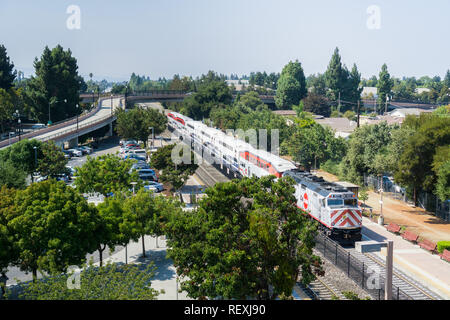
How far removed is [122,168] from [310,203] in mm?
16503

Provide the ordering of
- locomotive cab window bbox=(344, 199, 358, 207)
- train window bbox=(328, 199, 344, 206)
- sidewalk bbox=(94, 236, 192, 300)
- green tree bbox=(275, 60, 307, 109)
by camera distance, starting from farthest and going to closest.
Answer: green tree bbox=(275, 60, 307, 109)
locomotive cab window bbox=(344, 199, 358, 207)
train window bbox=(328, 199, 344, 206)
sidewalk bbox=(94, 236, 192, 300)

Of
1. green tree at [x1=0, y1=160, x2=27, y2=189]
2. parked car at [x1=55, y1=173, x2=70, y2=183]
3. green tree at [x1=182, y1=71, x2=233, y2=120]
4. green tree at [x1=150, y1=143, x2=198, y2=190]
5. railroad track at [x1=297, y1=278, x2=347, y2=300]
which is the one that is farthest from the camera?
green tree at [x1=182, y1=71, x2=233, y2=120]

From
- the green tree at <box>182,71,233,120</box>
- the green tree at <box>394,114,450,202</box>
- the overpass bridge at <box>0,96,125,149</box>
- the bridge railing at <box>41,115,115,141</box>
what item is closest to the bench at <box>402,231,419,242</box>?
the green tree at <box>394,114,450,202</box>

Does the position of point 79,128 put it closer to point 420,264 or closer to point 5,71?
point 5,71

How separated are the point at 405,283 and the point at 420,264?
449 centimetres

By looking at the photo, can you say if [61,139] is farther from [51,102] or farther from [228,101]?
[228,101]

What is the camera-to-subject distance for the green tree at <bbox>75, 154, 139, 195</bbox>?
40.3m

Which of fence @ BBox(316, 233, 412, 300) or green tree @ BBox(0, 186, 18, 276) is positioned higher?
green tree @ BBox(0, 186, 18, 276)

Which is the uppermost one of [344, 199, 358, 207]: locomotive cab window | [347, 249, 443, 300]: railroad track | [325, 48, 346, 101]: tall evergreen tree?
[325, 48, 346, 101]: tall evergreen tree

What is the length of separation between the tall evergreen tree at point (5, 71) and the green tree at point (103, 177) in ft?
253

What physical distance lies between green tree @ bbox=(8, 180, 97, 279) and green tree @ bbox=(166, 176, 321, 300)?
18.5 feet

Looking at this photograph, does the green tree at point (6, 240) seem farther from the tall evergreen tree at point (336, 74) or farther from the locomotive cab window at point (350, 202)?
the tall evergreen tree at point (336, 74)

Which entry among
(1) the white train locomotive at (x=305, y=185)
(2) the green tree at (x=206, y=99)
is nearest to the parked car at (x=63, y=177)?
(1) the white train locomotive at (x=305, y=185)

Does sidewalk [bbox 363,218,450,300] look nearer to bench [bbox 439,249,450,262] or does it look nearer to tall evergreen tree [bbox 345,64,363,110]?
bench [bbox 439,249,450,262]
